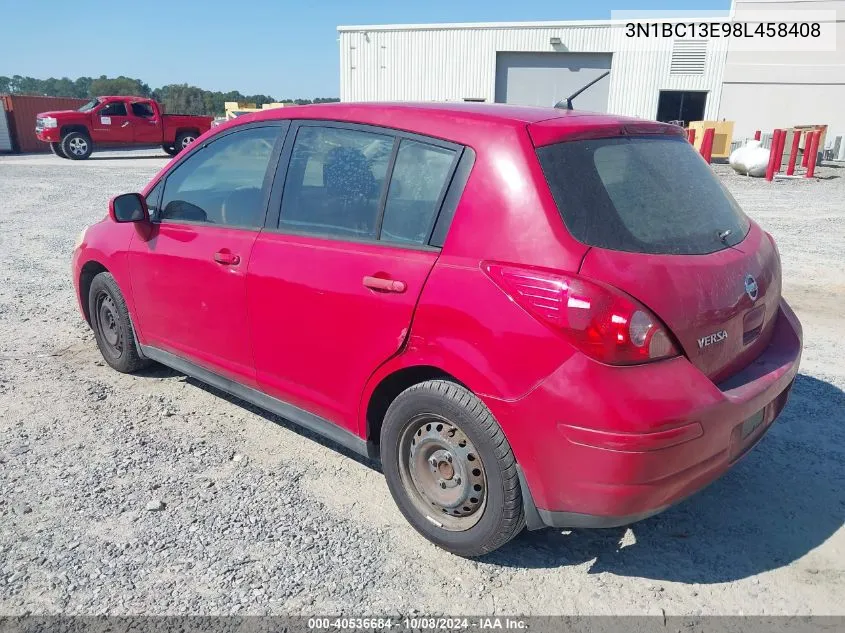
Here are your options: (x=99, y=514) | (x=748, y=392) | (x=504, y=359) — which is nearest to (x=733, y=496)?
(x=748, y=392)

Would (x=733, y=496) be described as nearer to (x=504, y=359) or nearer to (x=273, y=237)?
(x=504, y=359)

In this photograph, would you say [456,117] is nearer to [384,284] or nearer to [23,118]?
[384,284]

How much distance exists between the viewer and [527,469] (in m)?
2.44

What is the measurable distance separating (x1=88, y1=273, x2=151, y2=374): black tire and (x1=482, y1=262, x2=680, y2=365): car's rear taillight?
10.2 feet

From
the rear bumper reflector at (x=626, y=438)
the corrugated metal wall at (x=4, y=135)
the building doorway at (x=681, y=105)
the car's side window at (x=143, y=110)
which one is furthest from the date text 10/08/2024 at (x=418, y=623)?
the building doorway at (x=681, y=105)

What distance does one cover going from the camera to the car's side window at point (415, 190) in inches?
107

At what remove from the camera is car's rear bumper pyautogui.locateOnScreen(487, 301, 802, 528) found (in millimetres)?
2234

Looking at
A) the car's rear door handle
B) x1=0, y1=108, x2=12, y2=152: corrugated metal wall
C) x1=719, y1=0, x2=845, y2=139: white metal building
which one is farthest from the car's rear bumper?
x1=0, y1=108, x2=12, y2=152: corrugated metal wall

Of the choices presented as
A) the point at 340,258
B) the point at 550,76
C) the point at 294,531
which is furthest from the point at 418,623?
the point at 550,76

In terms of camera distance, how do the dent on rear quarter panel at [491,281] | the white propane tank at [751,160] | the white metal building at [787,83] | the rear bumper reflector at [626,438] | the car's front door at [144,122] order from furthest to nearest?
the white metal building at [787,83]
the car's front door at [144,122]
the white propane tank at [751,160]
the dent on rear quarter panel at [491,281]
the rear bumper reflector at [626,438]

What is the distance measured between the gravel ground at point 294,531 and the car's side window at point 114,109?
72.7ft

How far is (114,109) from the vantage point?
78.3ft

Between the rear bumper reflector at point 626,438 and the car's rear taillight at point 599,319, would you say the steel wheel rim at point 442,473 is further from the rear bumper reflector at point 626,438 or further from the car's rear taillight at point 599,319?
the car's rear taillight at point 599,319

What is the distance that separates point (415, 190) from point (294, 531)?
5.08ft
